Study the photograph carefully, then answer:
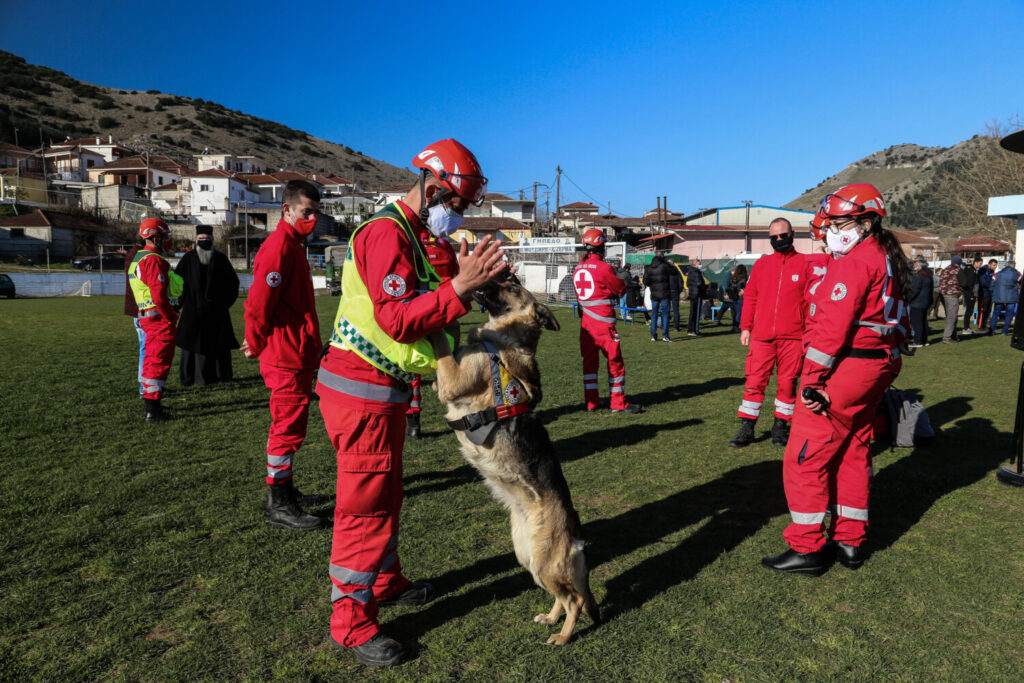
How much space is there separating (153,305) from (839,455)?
24.3 ft

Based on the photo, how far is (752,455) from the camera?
21.2 feet

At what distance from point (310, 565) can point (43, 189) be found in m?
88.1

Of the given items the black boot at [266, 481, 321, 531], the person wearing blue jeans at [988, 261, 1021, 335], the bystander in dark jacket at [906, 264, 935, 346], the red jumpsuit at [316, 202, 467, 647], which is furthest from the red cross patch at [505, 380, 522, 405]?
the person wearing blue jeans at [988, 261, 1021, 335]

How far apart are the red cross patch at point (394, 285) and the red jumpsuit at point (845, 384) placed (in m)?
2.73

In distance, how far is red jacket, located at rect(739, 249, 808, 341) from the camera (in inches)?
246

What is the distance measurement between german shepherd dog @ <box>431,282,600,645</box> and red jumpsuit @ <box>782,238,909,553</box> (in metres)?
1.78

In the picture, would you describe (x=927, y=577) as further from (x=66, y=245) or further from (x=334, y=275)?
(x=66, y=245)

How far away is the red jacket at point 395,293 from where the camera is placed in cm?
248

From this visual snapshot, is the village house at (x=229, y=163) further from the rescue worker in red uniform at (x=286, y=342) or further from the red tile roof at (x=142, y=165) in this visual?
the rescue worker in red uniform at (x=286, y=342)

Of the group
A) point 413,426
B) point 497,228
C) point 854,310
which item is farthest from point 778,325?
point 497,228

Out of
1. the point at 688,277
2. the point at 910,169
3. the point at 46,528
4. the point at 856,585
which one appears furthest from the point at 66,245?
the point at 910,169

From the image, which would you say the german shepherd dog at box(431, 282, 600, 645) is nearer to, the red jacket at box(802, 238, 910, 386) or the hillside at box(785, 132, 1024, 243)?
the red jacket at box(802, 238, 910, 386)

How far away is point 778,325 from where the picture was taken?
251 inches

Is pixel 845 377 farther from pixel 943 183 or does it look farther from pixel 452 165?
pixel 943 183
